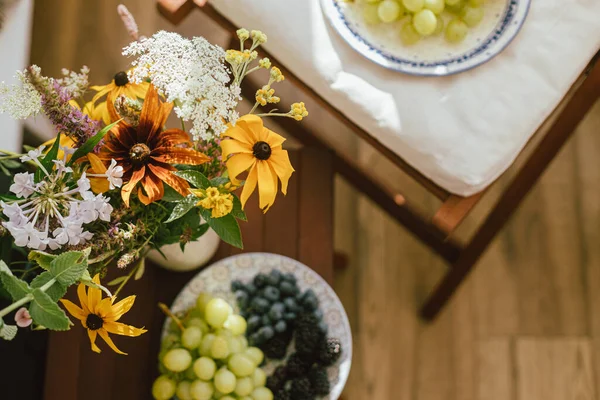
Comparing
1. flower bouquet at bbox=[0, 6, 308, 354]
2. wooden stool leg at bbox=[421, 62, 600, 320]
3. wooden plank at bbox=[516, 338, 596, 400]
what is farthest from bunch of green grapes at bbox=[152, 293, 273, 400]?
wooden plank at bbox=[516, 338, 596, 400]

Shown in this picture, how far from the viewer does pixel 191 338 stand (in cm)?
86

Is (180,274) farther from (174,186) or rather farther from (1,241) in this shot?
(174,186)

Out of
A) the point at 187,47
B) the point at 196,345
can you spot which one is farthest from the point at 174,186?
the point at 196,345

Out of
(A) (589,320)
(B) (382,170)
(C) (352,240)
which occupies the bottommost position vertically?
(A) (589,320)

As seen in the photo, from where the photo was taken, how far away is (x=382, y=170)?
4.94 ft

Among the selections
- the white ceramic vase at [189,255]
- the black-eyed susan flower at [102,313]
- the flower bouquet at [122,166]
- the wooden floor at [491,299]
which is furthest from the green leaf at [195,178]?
the wooden floor at [491,299]

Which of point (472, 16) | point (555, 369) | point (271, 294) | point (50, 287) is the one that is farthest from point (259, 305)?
point (555, 369)

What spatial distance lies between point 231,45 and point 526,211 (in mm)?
865

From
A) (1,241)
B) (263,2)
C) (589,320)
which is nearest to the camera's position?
Result: (1,241)

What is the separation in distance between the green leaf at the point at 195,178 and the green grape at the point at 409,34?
527mm

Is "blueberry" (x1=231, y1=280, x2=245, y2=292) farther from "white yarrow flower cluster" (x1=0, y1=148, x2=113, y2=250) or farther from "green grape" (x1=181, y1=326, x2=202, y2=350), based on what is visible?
"white yarrow flower cluster" (x1=0, y1=148, x2=113, y2=250)

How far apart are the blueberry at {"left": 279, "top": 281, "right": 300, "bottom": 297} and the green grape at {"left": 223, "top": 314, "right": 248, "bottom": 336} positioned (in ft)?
0.26

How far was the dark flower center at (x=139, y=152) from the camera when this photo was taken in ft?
1.79

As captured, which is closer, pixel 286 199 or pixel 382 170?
pixel 286 199
